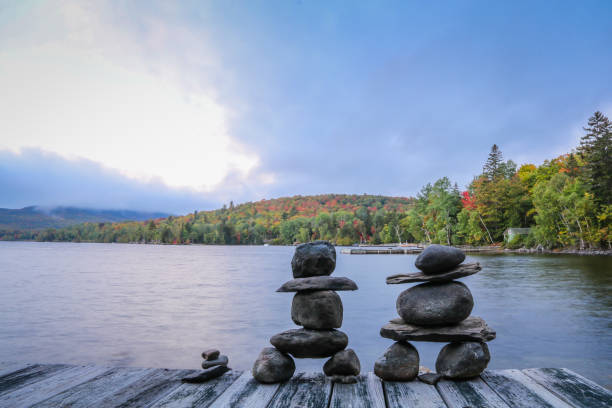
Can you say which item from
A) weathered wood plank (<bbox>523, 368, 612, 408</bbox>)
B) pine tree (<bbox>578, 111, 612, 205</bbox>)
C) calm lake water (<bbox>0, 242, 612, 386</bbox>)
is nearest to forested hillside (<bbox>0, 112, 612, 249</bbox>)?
pine tree (<bbox>578, 111, 612, 205</bbox>)

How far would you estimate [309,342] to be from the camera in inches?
191

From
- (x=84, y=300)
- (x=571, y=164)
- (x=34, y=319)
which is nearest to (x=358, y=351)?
(x=34, y=319)

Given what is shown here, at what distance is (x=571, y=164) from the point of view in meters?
74.2

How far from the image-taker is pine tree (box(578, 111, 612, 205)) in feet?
196

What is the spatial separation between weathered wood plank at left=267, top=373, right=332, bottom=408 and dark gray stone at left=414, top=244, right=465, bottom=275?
1.97 metres

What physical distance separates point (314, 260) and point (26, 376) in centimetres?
396

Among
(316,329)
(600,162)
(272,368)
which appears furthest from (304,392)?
(600,162)

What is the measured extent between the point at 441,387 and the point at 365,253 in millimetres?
93318

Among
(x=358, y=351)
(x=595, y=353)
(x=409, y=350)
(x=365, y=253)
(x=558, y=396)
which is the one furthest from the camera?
(x=365, y=253)

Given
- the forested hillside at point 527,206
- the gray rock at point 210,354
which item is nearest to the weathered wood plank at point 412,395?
the gray rock at point 210,354

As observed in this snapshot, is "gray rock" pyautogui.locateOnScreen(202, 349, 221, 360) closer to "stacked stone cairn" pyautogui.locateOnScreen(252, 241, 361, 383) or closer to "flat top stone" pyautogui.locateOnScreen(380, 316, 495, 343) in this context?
"stacked stone cairn" pyautogui.locateOnScreen(252, 241, 361, 383)

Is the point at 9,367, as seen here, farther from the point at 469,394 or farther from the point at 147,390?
the point at 469,394

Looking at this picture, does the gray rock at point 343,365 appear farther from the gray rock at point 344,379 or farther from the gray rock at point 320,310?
the gray rock at point 320,310

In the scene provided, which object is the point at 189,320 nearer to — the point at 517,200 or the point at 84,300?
the point at 84,300
